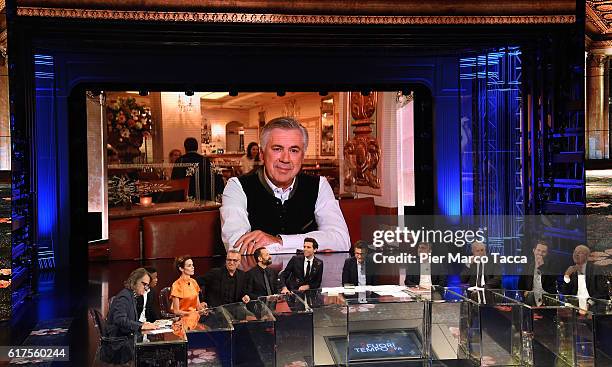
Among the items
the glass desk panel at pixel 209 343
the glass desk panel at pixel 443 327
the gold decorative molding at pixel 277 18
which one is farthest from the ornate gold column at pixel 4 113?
the glass desk panel at pixel 443 327

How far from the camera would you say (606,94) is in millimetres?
7812

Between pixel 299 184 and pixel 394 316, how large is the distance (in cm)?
348

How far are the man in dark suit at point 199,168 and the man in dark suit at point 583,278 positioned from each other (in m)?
3.80

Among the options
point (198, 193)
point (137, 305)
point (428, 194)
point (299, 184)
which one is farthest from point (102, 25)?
point (428, 194)

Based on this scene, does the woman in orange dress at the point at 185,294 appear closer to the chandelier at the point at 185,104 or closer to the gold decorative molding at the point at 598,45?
the chandelier at the point at 185,104

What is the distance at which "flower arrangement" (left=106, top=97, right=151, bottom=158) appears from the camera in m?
7.75

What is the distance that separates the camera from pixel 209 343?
3.83 meters

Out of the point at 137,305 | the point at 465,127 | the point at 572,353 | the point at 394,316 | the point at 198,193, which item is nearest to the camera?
the point at 572,353

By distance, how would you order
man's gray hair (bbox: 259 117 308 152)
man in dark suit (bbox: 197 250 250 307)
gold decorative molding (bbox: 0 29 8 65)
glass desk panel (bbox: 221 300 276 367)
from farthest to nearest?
man's gray hair (bbox: 259 117 308 152)
gold decorative molding (bbox: 0 29 8 65)
man in dark suit (bbox: 197 250 250 307)
glass desk panel (bbox: 221 300 276 367)

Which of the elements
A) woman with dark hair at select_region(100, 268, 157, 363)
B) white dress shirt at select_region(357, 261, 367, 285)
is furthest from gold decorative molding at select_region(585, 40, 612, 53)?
woman with dark hair at select_region(100, 268, 157, 363)

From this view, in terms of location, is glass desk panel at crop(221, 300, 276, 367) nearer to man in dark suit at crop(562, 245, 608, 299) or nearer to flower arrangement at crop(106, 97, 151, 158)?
man in dark suit at crop(562, 245, 608, 299)

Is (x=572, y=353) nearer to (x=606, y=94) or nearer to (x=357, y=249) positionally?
(x=357, y=249)

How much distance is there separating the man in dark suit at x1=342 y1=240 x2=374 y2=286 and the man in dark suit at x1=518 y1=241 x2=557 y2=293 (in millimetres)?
1557

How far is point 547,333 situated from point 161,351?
2.20 meters
